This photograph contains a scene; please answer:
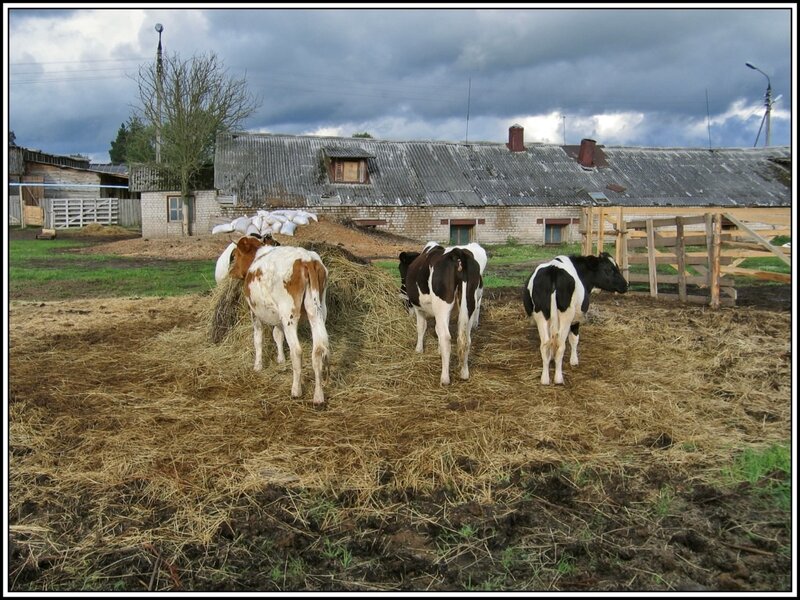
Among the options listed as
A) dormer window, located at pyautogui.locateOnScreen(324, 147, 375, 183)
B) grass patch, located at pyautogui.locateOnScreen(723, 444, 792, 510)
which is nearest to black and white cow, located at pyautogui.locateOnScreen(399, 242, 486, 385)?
grass patch, located at pyautogui.locateOnScreen(723, 444, 792, 510)

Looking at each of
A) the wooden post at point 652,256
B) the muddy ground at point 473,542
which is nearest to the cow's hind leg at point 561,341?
the muddy ground at point 473,542

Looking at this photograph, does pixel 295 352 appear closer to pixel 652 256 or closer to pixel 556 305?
pixel 556 305

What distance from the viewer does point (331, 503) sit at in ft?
14.1

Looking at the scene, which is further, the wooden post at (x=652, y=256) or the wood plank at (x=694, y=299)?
the wooden post at (x=652, y=256)

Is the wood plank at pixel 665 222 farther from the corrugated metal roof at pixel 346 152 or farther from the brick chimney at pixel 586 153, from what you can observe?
the brick chimney at pixel 586 153

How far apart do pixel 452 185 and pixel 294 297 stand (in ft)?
93.6

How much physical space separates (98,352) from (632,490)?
689 cm

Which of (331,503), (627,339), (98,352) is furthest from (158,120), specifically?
(331,503)

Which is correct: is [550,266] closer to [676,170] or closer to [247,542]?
[247,542]

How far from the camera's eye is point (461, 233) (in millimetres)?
33094

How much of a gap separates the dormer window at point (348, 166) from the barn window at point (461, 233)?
5.42 meters

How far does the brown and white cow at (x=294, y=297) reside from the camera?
637 cm

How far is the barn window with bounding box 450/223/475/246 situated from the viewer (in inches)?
1296

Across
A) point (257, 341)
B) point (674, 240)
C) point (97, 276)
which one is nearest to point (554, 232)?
point (674, 240)
